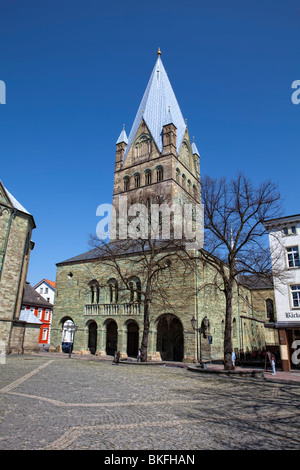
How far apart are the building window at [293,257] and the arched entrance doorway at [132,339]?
1596 centimetres

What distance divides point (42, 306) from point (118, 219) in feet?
60.9

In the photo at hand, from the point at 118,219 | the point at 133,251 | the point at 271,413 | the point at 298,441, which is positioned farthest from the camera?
the point at 118,219

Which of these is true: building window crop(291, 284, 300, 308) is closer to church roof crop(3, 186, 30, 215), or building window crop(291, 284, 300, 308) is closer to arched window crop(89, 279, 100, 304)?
arched window crop(89, 279, 100, 304)

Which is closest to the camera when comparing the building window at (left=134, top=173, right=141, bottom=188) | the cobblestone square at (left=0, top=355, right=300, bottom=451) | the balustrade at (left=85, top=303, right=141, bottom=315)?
the cobblestone square at (left=0, top=355, right=300, bottom=451)

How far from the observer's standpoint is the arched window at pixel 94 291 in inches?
1292

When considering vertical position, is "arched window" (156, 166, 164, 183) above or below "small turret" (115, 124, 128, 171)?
below

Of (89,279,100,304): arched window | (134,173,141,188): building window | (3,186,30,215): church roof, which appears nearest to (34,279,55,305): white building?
(134,173,141,188): building window

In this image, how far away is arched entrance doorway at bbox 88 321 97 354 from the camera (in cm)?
3390

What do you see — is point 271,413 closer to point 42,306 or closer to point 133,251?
point 133,251

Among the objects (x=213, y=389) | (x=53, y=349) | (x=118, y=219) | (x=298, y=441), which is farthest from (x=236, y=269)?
(x=118, y=219)

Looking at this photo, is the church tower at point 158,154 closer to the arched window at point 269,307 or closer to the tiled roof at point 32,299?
the arched window at point 269,307

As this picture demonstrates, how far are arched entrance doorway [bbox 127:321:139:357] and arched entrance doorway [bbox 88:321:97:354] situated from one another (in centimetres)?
448
